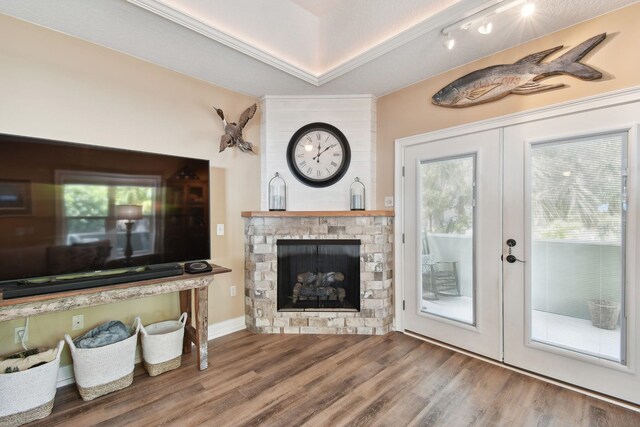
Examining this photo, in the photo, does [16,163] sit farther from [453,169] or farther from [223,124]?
[453,169]

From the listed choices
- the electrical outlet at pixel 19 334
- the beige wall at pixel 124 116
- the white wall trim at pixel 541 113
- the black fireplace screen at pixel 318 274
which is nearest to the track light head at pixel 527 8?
the white wall trim at pixel 541 113

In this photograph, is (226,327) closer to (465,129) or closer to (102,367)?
(102,367)

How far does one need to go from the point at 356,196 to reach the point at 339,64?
1.35 meters

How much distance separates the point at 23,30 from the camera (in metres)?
2.00

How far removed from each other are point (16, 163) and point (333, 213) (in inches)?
96.9

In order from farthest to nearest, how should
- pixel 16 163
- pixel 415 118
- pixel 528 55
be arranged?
pixel 415 118, pixel 528 55, pixel 16 163

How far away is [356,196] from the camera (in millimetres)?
3176

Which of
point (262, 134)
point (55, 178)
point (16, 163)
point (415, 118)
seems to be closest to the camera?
point (16, 163)

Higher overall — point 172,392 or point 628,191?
point 628,191

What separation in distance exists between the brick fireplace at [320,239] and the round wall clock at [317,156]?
0.48 m

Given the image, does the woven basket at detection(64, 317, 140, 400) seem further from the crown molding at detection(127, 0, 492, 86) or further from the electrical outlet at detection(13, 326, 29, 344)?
the crown molding at detection(127, 0, 492, 86)

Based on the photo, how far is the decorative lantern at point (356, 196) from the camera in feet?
10.4

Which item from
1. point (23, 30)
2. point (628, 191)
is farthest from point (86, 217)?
point (628, 191)

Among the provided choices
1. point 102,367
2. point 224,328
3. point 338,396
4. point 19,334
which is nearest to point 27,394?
point 102,367
